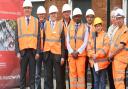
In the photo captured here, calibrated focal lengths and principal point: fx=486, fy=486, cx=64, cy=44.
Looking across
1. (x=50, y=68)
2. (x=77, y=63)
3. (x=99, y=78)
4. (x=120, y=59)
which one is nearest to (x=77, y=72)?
(x=77, y=63)

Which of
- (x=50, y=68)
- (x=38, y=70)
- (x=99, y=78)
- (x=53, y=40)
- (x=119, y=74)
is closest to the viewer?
(x=119, y=74)

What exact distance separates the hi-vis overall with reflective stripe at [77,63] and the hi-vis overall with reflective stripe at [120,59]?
0.89 metres

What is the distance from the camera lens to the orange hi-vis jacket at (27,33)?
1228 centimetres

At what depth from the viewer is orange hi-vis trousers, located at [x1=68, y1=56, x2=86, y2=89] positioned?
12.3 m

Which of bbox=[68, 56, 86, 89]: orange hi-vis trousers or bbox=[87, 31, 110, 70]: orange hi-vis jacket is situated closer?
bbox=[87, 31, 110, 70]: orange hi-vis jacket

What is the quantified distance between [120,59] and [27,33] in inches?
96.9

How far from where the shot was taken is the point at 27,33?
12.4 meters

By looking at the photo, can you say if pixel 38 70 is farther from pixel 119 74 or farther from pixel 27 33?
pixel 119 74

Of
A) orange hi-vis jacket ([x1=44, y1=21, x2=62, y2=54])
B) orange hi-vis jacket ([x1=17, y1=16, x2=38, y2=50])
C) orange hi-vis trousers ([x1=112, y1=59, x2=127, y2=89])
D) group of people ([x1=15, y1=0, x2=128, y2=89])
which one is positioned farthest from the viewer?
orange hi-vis jacket ([x1=44, y1=21, x2=62, y2=54])

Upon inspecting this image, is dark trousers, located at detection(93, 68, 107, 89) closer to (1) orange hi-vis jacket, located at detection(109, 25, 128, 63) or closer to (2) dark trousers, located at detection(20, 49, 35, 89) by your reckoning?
(1) orange hi-vis jacket, located at detection(109, 25, 128, 63)

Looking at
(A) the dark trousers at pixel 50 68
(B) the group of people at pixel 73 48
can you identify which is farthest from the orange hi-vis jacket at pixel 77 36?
(A) the dark trousers at pixel 50 68

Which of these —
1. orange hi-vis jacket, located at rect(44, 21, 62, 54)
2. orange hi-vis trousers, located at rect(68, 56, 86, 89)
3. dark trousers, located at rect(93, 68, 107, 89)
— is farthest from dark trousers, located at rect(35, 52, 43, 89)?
dark trousers, located at rect(93, 68, 107, 89)

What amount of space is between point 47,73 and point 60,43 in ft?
2.81

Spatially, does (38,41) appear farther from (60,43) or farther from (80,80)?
(80,80)
